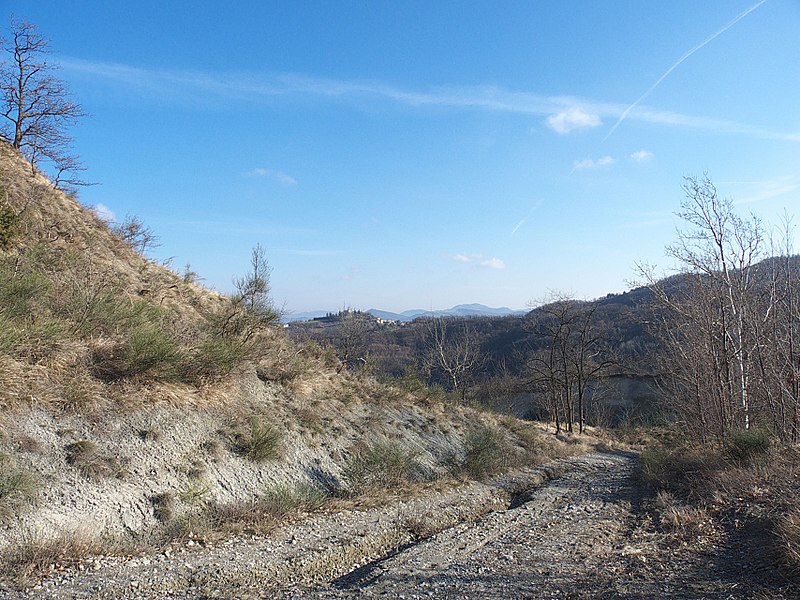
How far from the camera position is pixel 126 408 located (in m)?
8.52

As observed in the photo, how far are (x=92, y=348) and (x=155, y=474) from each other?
2.98 m

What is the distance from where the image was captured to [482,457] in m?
13.7

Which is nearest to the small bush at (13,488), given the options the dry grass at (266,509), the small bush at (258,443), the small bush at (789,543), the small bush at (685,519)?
the dry grass at (266,509)

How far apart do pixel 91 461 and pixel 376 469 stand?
19.0 feet

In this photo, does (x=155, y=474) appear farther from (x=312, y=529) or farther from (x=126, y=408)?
(x=312, y=529)

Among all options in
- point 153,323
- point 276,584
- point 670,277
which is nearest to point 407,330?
point 670,277

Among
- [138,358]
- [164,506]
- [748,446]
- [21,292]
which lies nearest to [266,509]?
[164,506]

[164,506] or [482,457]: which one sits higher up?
[164,506]

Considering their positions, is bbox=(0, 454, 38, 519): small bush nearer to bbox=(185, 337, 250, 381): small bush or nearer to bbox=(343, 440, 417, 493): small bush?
bbox=(185, 337, 250, 381): small bush

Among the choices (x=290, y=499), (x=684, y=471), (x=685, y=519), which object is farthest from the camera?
(x=684, y=471)

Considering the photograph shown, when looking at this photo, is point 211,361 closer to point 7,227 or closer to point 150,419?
point 150,419

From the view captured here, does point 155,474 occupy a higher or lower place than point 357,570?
higher

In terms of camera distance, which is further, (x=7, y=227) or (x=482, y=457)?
(x=482, y=457)

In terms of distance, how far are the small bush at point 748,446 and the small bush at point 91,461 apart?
1242 cm
